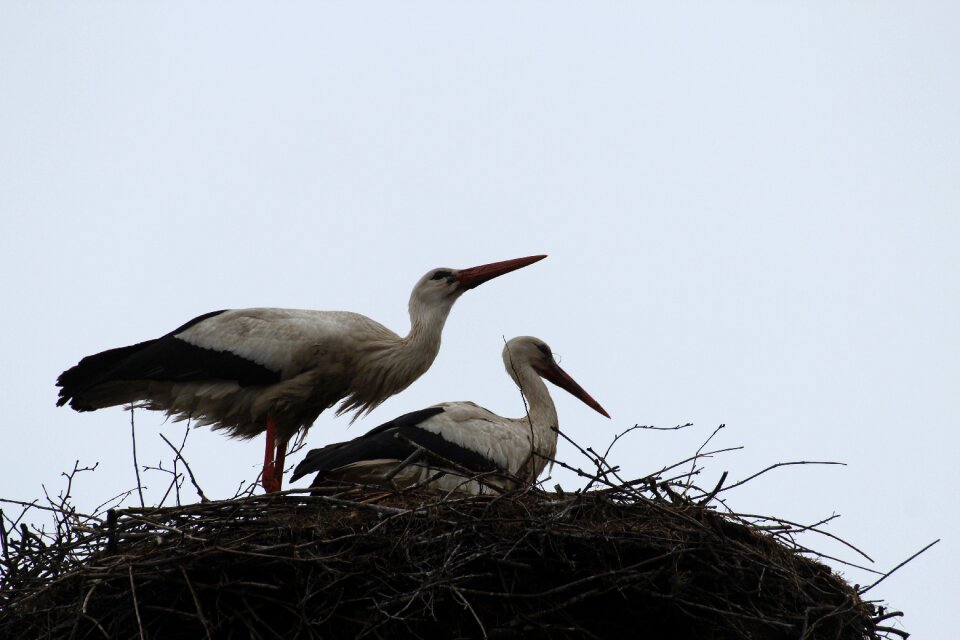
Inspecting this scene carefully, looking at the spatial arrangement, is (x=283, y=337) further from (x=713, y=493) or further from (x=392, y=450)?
(x=713, y=493)

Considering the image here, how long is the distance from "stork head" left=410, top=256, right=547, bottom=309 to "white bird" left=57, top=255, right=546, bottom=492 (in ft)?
0.14

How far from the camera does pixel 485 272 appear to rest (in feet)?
22.0

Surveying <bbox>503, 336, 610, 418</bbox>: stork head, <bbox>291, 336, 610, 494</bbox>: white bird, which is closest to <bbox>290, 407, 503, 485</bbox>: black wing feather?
<bbox>291, 336, 610, 494</bbox>: white bird

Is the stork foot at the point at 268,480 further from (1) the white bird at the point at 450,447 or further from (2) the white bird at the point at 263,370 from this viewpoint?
(1) the white bird at the point at 450,447

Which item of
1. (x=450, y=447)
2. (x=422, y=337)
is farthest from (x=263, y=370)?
(x=450, y=447)

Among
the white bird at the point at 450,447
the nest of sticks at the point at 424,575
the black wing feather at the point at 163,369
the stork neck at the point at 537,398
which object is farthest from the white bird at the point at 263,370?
the nest of sticks at the point at 424,575

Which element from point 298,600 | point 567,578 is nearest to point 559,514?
point 567,578

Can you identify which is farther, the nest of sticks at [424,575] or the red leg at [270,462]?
the red leg at [270,462]

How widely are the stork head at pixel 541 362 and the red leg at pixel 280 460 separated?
4.20ft

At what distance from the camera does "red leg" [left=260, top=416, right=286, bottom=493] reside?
20.5 feet

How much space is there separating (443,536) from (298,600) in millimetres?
534

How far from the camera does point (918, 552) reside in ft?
14.1

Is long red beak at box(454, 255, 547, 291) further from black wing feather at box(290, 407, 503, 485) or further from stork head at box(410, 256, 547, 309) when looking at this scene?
black wing feather at box(290, 407, 503, 485)

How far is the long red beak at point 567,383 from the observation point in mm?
7066
